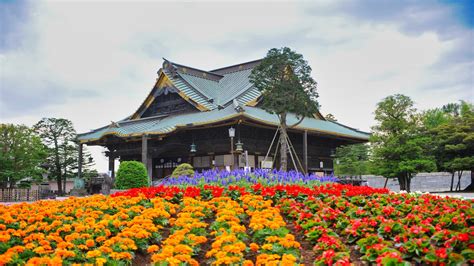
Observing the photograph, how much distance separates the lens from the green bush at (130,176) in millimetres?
16547

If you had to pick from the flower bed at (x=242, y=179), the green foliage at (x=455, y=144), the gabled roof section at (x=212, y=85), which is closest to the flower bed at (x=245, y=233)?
the flower bed at (x=242, y=179)

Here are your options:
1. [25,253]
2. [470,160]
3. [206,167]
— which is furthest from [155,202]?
[470,160]

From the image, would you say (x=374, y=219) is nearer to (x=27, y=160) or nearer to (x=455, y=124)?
(x=27, y=160)

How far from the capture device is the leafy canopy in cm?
1798

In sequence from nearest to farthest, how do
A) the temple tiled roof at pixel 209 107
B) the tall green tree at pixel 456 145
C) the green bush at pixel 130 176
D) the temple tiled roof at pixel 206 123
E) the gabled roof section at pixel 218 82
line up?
the green bush at pixel 130 176 < the temple tiled roof at pixel 206 123 < the temple tiled roof at pixel 209 107 < the gabled roof section at pixel 218 82 < the tall green tree at pixel 456 145

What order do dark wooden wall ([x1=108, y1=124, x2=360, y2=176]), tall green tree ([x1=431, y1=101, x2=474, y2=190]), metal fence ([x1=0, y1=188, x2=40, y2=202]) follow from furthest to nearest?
tall green tree ([x1=431, y1=101, x2=474, y2=190])
dark wooden wall ([x1=108, y1=124, x2=360, y2=176])
metal fence ([x1=0, y1=188, x2=40, y2=202])

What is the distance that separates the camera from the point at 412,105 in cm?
2519

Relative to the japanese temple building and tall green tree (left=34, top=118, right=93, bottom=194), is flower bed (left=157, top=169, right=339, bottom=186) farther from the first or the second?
tall green tree (left=34, top=118, right=93, bottom=194)

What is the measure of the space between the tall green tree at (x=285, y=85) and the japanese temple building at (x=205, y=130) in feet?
5.63

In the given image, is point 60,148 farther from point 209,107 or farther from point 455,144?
point 455,144

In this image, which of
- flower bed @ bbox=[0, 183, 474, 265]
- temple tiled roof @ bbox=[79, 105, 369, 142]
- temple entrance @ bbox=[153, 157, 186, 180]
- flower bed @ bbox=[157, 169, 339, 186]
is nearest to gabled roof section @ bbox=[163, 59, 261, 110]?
temple tiled roof @ bbox=[79, 105, 369, 142]

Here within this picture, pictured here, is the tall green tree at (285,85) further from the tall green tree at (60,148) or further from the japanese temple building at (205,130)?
the tall green tree at (60,148)

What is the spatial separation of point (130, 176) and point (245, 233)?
1137cm

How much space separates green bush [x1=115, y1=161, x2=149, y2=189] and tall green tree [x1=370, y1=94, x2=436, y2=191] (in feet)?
46.1
